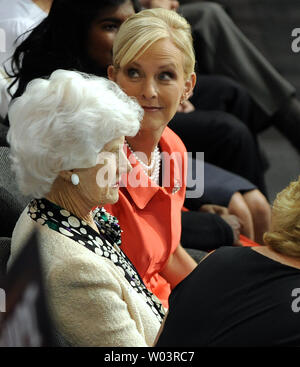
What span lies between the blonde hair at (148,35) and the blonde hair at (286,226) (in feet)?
1.97

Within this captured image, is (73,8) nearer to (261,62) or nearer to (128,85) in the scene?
(128,85)

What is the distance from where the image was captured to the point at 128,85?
2076 millimetres

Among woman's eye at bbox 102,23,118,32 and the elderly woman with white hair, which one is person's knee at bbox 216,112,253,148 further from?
the elderly woman with white hair

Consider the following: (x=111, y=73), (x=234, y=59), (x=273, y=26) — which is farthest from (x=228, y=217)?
(x=273, y=26)

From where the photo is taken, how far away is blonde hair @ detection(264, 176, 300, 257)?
1.68 meters

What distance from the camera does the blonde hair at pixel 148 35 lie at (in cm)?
204

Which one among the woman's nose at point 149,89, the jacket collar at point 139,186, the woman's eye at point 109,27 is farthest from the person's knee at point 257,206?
the woman's nose at point 149,89

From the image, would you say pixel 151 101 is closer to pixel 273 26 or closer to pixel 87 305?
pixel 87 305

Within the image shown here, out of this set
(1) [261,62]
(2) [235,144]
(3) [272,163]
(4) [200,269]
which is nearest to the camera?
(4) [200,269]

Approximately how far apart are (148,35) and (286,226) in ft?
2.27

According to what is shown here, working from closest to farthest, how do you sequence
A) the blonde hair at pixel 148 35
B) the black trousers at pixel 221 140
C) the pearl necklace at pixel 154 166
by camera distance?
1. the blonde hair at pixel 148 35
2. the pearl necklace at pixel 154 166
3. the black trousers at pixel 221 140

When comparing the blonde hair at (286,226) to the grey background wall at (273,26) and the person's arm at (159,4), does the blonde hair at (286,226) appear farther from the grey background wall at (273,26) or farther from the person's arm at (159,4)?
the grey background wall at (273,26)
